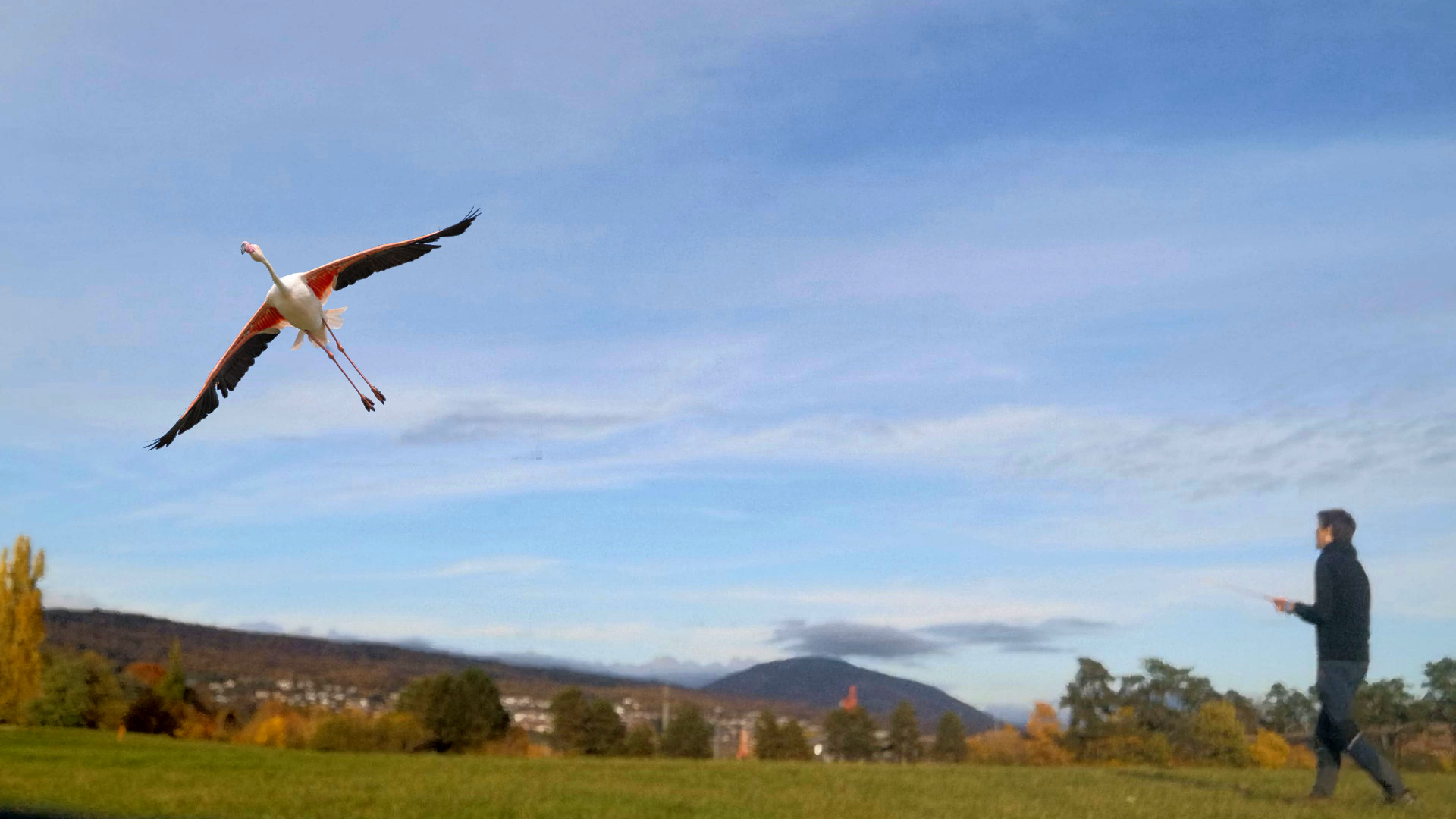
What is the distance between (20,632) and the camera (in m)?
39.5

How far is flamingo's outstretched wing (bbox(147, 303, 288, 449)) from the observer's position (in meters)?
8.71

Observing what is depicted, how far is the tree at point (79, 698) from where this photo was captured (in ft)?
107

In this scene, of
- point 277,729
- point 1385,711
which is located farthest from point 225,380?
point 277,729

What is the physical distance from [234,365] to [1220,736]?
14629 millimetres

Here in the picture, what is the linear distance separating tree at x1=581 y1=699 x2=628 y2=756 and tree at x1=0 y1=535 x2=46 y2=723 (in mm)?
20726

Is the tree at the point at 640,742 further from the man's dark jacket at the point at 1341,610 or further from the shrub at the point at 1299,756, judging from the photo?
the man's dark jacket at the point at 1341,610

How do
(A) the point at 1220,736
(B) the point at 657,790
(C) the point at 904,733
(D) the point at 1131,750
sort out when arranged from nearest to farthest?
(B) the point at 657,790
(A) the point at 1220,736
(D) the point at 1131,750
(C) the point at 904,733

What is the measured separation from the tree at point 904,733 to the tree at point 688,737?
372cm

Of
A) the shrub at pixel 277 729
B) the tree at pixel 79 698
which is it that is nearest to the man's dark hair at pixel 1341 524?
the shrub at pixel 277 729

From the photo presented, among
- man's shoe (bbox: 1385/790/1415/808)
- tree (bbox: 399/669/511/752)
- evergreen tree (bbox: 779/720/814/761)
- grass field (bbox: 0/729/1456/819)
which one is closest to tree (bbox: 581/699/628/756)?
tree (bbox: 399/669/511/752)

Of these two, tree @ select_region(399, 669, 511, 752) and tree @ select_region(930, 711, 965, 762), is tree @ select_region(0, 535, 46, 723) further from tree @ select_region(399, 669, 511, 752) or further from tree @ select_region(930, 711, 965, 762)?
tree @ select_region(930, 711, 965, 762)

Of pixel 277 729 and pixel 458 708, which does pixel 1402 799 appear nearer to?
pixel 458 708

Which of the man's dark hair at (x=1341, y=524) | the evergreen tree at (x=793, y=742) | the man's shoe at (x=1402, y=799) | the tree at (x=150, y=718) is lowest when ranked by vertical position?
the tree at (x=150, y=718)

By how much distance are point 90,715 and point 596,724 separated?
1800cm
